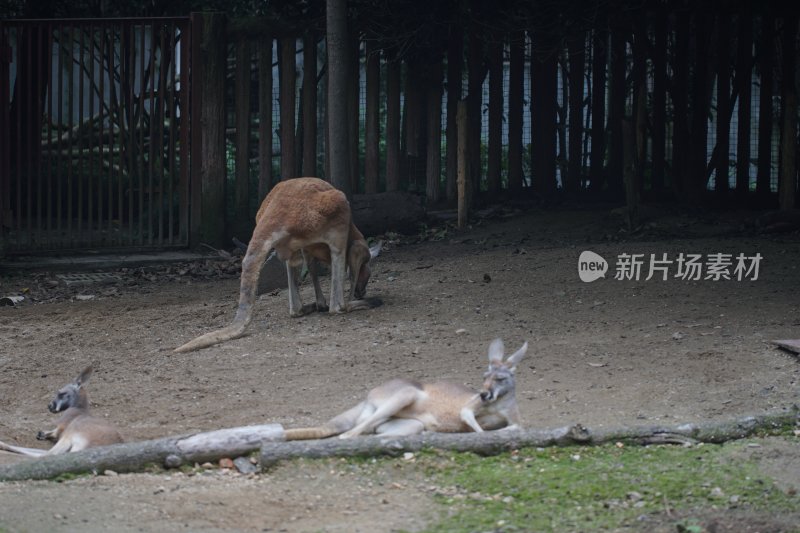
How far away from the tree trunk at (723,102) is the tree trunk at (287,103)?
4386mm

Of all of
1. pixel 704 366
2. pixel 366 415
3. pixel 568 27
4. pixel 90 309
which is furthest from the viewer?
pixel 568 27

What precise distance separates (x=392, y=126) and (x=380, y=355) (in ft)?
17.4

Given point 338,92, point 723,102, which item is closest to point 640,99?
point 723,102

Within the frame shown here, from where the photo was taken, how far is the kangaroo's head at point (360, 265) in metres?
8.76

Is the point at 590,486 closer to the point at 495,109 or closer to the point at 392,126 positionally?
Answer: the point at 392,126

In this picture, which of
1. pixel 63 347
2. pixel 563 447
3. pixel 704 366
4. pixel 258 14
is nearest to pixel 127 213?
pixel 258 14

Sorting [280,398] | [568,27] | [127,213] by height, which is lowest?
[280,398]

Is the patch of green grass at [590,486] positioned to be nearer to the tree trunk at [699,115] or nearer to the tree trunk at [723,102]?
the tree trunk at [699,115]

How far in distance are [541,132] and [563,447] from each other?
7844 mm

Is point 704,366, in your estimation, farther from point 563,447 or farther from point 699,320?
point 563,447

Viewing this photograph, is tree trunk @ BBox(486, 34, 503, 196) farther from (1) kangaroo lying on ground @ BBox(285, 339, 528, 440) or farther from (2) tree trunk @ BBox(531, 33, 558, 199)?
(1) kangaroo lying on ground @ BBox(285, 339, 528, 440)

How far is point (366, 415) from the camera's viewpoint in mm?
5305

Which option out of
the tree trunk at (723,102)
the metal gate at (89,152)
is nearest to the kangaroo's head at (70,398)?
the metal gate at (89,152)

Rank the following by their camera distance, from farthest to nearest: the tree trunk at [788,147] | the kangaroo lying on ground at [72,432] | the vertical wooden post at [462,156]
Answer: the vertical wooden post at [462,156]
the tree trunk at [788,147]
the kangaroo lying on ground at [72,432]
